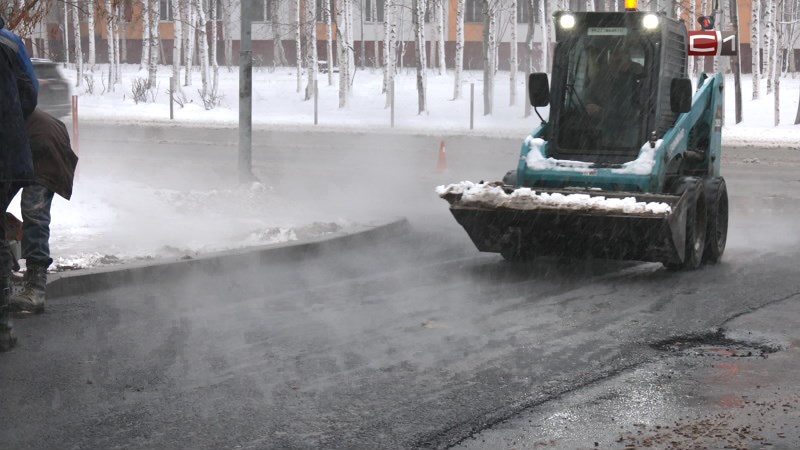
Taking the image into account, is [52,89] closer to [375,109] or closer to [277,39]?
[375,109]

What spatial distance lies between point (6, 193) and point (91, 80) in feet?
151

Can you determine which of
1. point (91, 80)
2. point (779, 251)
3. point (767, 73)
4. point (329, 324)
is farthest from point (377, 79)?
point (329, 324)

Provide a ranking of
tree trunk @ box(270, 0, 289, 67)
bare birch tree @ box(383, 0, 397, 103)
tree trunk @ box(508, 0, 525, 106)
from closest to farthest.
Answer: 1. bare birch tree @ box(383, 0, 397, 103)
2. tree trunk @ box(508, 0, 525, 106)
3. tree trunk @ box(270, 0, 289, 67)

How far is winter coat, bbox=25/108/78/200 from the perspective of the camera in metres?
8.11

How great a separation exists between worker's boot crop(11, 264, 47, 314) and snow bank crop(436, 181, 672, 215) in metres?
3.66

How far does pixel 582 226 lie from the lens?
1021 cm

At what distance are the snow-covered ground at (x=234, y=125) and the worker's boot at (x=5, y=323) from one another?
2.31 m

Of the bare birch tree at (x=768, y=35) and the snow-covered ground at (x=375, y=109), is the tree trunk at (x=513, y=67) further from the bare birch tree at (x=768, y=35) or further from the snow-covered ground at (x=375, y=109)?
the bare birch tree at (x=768, y=35)

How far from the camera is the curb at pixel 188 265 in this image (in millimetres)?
8938

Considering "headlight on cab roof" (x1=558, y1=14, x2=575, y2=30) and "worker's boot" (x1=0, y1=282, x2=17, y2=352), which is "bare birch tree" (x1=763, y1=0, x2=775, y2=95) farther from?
"worker's boot" (x1=0, y1=282, x2=17, y2=352)

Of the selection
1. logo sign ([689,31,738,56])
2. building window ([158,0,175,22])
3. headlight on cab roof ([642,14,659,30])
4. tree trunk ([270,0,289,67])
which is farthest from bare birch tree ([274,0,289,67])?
headlight on cab roof ([642,14,659,30])

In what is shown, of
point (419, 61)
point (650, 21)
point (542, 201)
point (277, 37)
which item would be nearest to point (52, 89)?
→ point (650, 21)

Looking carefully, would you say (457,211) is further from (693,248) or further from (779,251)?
(779,251)

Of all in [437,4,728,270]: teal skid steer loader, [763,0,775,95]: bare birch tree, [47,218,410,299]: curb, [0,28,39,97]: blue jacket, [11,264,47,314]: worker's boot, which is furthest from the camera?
[763,0,775,95]: bare birch tree
